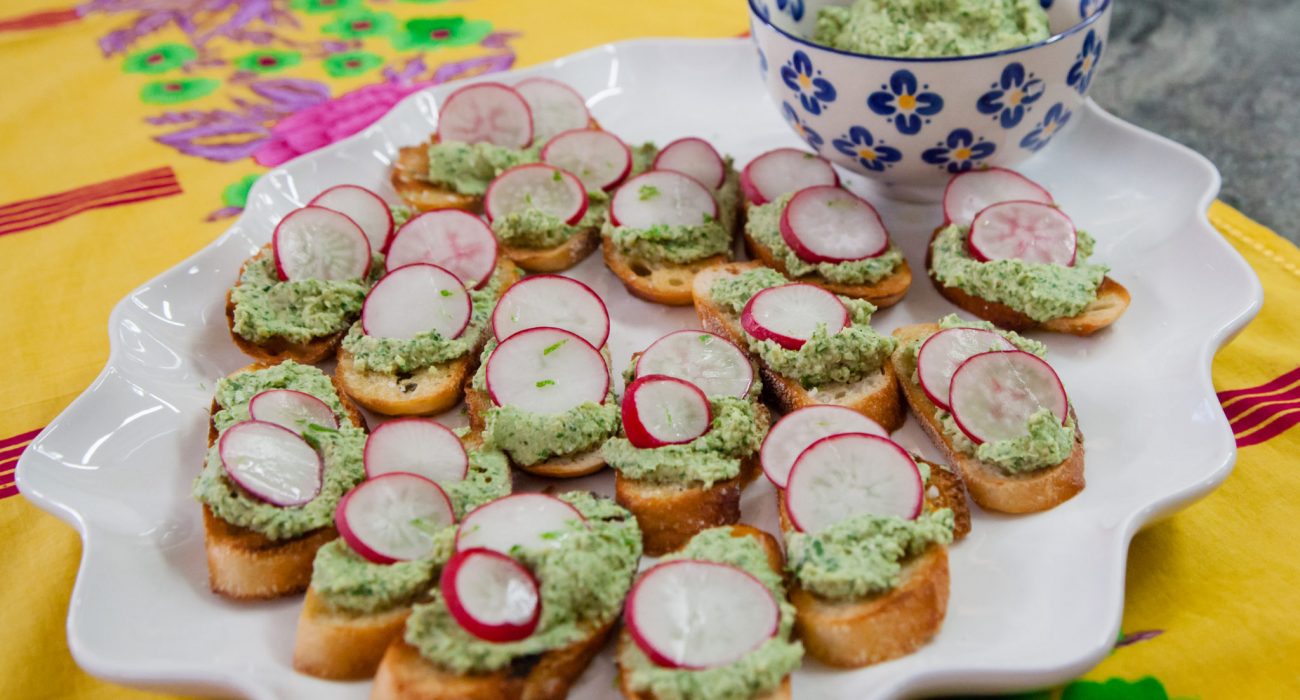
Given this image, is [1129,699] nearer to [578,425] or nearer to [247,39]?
[578,425]

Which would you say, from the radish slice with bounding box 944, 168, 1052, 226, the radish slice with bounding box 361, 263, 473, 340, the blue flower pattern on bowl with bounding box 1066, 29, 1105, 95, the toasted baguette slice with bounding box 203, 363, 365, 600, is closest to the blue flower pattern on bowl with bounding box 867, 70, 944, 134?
the radish slice with bounding box 944, 168, 1052, 226

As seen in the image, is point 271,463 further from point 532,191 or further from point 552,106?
point 552,106

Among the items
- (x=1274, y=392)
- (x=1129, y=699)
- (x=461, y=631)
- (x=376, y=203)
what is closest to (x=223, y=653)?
(x=461, y=631)

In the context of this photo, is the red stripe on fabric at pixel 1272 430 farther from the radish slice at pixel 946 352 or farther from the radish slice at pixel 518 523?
the radish slice at pixel 518 523

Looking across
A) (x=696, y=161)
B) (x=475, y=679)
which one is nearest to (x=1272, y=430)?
(x=696, y=161)

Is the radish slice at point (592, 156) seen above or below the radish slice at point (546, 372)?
below

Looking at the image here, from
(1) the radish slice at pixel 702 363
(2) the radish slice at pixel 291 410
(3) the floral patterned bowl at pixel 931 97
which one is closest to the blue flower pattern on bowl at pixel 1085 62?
(3) the floral patterned bowl at pixel 931 97
